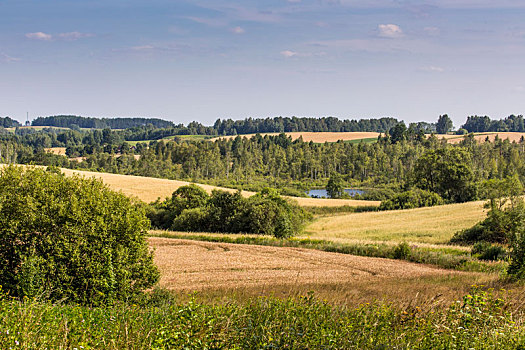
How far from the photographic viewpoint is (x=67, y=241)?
48.8ft

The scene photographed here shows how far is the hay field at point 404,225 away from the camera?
45000 millimetres

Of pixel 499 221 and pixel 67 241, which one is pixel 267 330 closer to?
pixel 67 241

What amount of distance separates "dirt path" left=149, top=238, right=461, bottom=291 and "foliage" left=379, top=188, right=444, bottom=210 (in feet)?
158

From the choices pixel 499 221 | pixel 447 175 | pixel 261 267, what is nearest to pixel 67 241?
pixel 261 267

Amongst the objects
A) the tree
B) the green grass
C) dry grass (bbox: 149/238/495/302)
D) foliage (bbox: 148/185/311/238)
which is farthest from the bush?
the tree

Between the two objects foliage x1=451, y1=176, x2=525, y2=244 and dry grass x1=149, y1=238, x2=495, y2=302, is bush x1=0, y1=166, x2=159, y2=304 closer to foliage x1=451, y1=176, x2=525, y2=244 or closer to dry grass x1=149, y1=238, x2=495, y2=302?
dry grass x1=149, y1=238, x2=495, y2=302

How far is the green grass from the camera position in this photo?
6.48 metres

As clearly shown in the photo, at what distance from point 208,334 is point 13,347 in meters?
2.53

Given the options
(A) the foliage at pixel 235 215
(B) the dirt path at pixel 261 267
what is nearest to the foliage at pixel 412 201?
(A) the foliage at pixel 235 215

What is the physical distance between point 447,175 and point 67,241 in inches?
3108

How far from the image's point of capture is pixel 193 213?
51781 mm

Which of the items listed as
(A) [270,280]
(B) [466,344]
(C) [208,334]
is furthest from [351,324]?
(A) [270,280]

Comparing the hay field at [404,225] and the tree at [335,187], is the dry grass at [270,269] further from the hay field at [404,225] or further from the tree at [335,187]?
the tree at [335,187]

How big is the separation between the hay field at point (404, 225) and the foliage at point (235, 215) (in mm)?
3468
